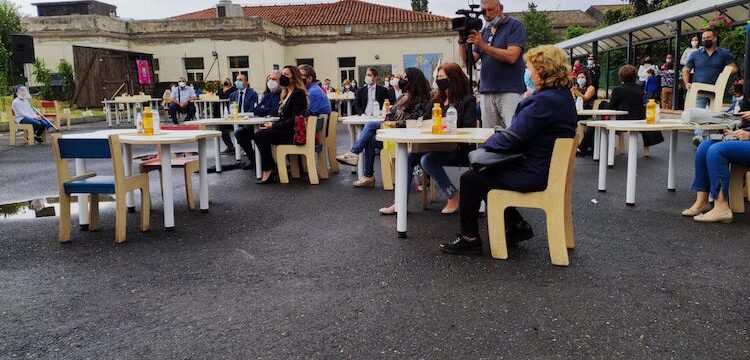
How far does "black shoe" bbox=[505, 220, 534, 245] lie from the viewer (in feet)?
15.5

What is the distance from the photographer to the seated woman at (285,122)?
8.11 meters

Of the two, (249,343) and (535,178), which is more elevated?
(535,178)

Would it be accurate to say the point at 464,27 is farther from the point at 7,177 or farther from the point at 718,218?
the point at 7,177

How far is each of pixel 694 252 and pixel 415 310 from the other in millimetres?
2338

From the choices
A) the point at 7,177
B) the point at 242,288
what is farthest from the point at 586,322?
the point at 7,177

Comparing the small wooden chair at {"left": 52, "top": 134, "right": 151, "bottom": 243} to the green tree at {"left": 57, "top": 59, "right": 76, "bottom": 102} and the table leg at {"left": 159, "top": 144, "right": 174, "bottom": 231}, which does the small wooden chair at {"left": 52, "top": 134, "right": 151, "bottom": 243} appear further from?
the green tree at {"left": 57, "top": 59, "right": 76, "bottom": 102}

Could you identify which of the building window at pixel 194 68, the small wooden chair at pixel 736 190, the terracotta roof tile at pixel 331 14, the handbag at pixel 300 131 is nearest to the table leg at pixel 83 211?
the handbag at pixel 300 131

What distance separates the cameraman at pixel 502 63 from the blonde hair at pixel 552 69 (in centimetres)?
154

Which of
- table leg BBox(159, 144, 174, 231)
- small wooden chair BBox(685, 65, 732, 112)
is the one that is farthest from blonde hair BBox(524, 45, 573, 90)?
small wooden chair BBox(685, 65, 732, 112)

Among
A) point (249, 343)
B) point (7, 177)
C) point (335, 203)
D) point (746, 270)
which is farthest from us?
point (7, 177)

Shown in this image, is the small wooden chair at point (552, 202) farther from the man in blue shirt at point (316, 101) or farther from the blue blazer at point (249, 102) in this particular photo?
the blue blazer at point (249, 102)

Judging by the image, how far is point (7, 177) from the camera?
31.0ft

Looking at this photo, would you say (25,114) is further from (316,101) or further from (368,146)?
(368,146)

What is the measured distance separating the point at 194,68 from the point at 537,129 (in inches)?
1276
